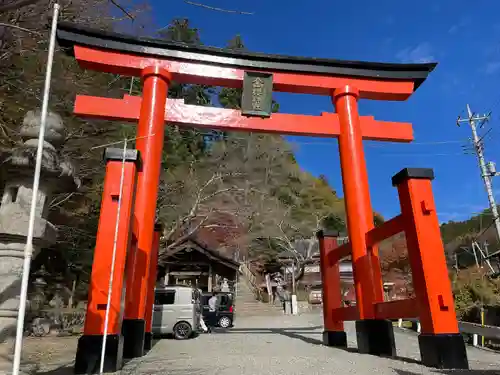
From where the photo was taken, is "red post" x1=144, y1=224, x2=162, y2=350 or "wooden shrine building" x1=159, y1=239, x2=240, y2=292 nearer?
"red post" x1=144, y1=224, x2=162, y2=350

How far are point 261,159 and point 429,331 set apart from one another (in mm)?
28315

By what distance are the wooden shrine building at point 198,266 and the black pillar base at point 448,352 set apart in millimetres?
17437

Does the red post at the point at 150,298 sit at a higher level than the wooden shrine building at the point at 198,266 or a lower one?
lower

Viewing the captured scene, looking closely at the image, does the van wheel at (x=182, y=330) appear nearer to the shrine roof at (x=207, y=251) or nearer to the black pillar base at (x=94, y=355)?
the black pillar base at (x=94, y=355)

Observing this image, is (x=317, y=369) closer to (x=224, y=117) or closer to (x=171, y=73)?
(x=224, y=117)

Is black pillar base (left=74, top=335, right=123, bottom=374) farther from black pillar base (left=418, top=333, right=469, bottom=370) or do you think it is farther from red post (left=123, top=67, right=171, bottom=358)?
black pillar base (left=418, top=333, right=469, bottom=370)

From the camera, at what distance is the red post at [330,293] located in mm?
7293

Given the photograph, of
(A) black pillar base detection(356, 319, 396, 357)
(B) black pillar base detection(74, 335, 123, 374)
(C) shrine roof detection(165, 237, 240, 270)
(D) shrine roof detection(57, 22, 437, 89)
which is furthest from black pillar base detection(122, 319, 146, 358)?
(C) shrine roof detection(165, 237, 240, 270)

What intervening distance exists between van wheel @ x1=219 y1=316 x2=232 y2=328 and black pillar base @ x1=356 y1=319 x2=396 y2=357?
1190cm

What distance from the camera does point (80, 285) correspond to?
13.8 m

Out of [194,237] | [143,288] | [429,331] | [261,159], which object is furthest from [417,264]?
[261,159]

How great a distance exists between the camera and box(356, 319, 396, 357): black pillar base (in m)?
5.48

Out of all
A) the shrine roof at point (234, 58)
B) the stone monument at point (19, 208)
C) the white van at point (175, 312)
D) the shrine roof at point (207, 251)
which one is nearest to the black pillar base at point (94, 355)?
the stone monument at point (19, 208)

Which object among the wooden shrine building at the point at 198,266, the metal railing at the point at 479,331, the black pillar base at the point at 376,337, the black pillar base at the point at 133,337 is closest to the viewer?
the black pillar base at the point at 133,337
